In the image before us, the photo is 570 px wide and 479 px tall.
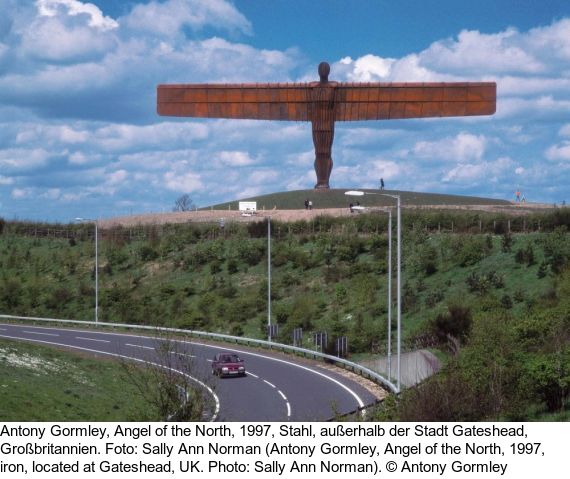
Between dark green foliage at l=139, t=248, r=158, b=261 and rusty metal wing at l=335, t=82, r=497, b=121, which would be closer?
rusty metal wing at l=335, t=82, r=497, b=121

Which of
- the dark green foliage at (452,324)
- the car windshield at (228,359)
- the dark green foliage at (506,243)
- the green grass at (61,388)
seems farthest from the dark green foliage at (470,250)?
the green grass at (61,388)

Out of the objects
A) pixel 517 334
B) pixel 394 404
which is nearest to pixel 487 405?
pixel 394 404

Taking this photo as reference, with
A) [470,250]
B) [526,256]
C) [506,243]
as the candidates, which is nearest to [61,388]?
[526,256]

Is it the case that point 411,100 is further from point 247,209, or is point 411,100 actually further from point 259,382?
point 247,209

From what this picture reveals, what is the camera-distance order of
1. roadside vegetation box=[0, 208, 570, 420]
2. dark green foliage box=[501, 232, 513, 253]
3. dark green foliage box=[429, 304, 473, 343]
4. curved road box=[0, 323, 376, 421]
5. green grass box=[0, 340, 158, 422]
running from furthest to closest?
dark green foliage box=[501, 232, 513, 253], dark green foliage box=[429, 304, 473, 343], roadside vegetation box=[0, 208, 570, 420], curved road box=[0, 323, 376, 421], green grass box=[0, 340, 158, 422]

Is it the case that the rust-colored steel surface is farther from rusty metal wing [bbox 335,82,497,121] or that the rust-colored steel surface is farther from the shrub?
the shrub

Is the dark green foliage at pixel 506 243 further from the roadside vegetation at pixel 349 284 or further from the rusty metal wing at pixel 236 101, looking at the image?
the rusty metal wing at pixel 236 101

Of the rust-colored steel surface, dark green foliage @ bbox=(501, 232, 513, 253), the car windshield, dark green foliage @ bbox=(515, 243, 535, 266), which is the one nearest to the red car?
the car windshield
